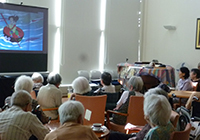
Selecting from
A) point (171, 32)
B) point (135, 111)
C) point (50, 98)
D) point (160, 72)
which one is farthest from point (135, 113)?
point (171, 32)

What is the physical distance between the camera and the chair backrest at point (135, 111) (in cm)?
356

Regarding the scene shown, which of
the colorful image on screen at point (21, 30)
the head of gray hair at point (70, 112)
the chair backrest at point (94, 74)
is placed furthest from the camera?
the chair backrest at point (94, 74)

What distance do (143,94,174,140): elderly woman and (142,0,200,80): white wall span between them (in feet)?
18.6

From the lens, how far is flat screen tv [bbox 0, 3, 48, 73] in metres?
6.08

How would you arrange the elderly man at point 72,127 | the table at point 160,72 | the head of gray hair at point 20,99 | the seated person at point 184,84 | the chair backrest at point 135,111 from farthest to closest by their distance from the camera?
the table at point 160,72, the seated person at point 184,84, the chair backrest at point 135,111, the head of gray hair at point 20,99, the elderly man at point 72,127

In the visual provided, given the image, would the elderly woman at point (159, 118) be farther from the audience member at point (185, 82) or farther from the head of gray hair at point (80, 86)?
the audience member at point (185, 82)

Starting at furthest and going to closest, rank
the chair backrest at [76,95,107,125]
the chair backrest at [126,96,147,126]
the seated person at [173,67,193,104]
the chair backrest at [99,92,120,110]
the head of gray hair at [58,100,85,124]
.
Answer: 1. the seated person at [173,67,193,104]
2. the chair backrest at [99,92,120,110]
3. the chair backrest at [126,96,147,126]
4. the chair backrest at [76,95,107,125]
5. the head of gray hair at [58,100,85,124]

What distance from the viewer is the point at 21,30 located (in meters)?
6.34

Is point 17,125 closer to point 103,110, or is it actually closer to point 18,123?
point 18,123

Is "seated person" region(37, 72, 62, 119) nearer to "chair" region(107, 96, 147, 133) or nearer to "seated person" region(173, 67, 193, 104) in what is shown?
"chair" region(107, 96, 147, 133)

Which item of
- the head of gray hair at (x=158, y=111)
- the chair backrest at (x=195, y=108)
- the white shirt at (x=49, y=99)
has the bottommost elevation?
the chair backrest at (x=195, y=108)

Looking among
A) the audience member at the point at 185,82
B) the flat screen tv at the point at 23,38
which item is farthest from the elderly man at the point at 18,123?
the flat screen tv at the point at 23,38

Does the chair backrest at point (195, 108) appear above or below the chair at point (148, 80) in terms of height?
below

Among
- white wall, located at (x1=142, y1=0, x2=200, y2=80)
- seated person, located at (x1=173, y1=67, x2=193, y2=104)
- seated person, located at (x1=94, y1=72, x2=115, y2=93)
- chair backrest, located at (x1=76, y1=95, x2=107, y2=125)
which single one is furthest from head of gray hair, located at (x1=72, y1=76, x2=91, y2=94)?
white wall, located at (x1=142, y1=0, x2=200, y2=80)
